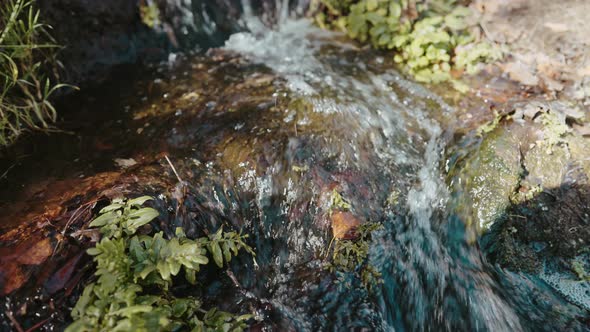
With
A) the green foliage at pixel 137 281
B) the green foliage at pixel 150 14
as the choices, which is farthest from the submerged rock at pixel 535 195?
the green foliage at pixel 150 14

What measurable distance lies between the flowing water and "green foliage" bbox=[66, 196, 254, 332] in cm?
34

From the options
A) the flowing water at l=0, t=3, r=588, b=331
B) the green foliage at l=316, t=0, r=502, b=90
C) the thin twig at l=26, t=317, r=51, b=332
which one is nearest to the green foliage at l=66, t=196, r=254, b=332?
the thin twig at l=26, t=317, r=51, b=332

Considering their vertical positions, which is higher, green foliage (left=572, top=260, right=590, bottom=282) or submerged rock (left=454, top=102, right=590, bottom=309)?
submerged rock (left=454, top=102, right=590, bottom=309)

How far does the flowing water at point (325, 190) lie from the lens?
2.70m

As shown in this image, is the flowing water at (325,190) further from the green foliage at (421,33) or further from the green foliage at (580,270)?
the green foliage at (421,33)

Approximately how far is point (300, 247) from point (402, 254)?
79cm

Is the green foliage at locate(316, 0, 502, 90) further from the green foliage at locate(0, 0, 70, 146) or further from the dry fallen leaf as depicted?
the green foliage at locate(0, 0, 70, 146)

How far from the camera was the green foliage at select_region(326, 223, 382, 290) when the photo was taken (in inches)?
110

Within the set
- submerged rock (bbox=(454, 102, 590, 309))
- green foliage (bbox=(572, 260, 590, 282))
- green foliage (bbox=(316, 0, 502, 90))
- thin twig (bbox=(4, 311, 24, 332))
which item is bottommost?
green foliage (bbox=(572, 260, 590, 282))

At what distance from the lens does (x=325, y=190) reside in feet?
10.1

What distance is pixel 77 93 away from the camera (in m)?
3.95

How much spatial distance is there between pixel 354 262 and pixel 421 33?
2985 millimetres

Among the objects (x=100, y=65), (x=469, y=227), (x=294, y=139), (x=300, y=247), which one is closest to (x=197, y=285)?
(x=300, y=247)

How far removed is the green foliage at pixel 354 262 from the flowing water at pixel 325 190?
0.17 ft
